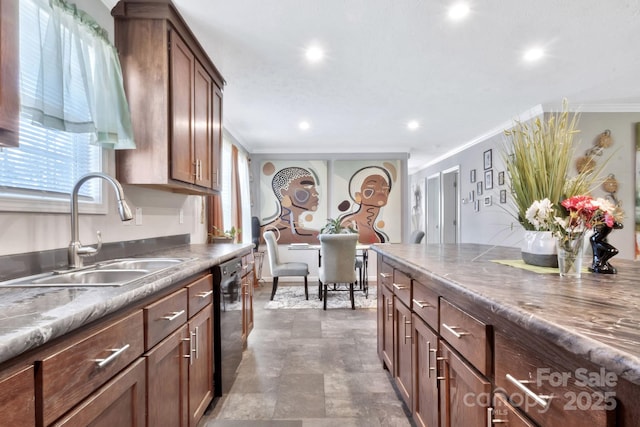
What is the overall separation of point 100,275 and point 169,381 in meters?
0.58

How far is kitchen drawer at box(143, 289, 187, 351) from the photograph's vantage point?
3.48 feet

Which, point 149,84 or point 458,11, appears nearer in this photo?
point 149,84

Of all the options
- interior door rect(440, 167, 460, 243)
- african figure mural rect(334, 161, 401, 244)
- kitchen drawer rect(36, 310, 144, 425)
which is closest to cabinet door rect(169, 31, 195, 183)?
kitchen drawer rect(36, 310, 144, 425)

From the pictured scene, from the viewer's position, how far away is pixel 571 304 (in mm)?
738

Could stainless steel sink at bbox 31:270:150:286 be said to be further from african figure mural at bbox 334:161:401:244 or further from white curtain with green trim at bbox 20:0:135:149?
african figure mural at bbox 334:161:401:244

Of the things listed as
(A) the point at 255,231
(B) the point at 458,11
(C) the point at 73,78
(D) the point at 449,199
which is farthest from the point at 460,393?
(D) the point at 449,199

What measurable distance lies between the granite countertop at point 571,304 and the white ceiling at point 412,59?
0.69 metres

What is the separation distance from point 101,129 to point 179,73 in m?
0.68

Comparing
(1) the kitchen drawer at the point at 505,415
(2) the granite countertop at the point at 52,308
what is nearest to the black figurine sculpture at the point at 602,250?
(1) the kitchen drawer at the point at 505,415

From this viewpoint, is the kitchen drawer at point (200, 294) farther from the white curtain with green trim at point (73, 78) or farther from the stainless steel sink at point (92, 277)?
the white curtain with green trim at point (73, 78)

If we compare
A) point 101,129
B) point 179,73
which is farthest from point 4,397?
point 179,73

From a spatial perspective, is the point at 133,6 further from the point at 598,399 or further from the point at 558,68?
the point at 558,68

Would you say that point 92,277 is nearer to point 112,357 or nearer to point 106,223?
point 106,223

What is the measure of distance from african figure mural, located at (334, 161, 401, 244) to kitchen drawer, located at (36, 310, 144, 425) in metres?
4.64
